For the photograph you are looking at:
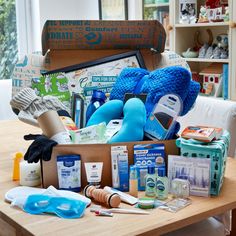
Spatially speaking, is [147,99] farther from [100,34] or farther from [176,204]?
[100,34]

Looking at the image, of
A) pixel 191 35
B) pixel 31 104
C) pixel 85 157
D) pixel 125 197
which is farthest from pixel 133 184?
pixel 191 35

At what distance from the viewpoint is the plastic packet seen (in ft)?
3.66

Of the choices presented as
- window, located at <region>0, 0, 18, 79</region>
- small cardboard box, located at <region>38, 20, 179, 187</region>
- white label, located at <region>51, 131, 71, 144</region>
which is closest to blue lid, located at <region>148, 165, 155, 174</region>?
white label, located at <region>51, 131, 71, 144</region>

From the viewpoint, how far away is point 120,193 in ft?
3.90

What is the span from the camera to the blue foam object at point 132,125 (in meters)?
1.28

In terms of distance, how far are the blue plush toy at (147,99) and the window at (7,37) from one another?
306cm

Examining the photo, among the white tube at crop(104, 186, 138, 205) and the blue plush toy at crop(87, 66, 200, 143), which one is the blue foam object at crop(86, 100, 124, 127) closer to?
the blue plush toy at crop(87, 66, 200, 143)

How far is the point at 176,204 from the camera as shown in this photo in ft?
3.74

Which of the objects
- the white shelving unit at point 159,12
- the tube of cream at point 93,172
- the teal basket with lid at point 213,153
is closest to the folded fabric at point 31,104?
the tube of cream at point 93,172

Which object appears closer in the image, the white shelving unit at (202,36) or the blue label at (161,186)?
the blue label at (161,186)

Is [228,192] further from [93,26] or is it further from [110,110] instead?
[93,26]

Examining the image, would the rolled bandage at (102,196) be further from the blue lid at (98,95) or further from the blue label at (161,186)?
the blue lid at (98,95)

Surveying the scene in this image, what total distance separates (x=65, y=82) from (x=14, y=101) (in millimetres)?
248

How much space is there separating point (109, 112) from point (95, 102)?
140 mm
